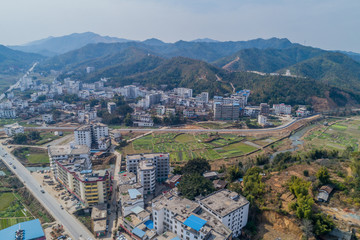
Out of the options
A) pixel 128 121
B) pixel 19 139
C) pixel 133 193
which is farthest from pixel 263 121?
pixel 19 139

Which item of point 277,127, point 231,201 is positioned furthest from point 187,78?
point 231,201

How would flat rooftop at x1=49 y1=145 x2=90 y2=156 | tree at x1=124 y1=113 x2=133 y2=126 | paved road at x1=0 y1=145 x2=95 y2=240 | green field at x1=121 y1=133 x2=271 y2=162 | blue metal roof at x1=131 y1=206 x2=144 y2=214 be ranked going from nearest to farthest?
paved road at x1=0 y1=145 x2=95 y2=240 → blue metal roof at x1=131 y1=206 x2=144 y2=214 → flat rooftop at x1=49 y1=145 x2=90 y2=156 → green field at x1=121 y1=133 x2=271 y2=162 → tree at x1=124 y1=113 x2=133 y2=126

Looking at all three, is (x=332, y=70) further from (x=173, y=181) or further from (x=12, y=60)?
(x=12, y=60)

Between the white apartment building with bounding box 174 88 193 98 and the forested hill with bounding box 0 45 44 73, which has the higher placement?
the forested hill with bounding box 0 45 44 73

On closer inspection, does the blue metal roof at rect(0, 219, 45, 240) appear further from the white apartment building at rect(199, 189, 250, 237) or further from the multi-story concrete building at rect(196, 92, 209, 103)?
the multi-story concrete building at rect(196, 92, 209, 103)

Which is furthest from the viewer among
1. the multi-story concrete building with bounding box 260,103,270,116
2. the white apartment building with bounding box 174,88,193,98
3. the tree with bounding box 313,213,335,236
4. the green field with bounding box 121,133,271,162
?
the white apartment building with bounding box 174,88,193,98

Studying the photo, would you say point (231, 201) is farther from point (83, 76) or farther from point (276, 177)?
Result: point (83, 76)

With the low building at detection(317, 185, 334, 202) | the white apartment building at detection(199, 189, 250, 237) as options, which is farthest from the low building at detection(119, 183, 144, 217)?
the low building at detection(317, 185, 334, 202)
